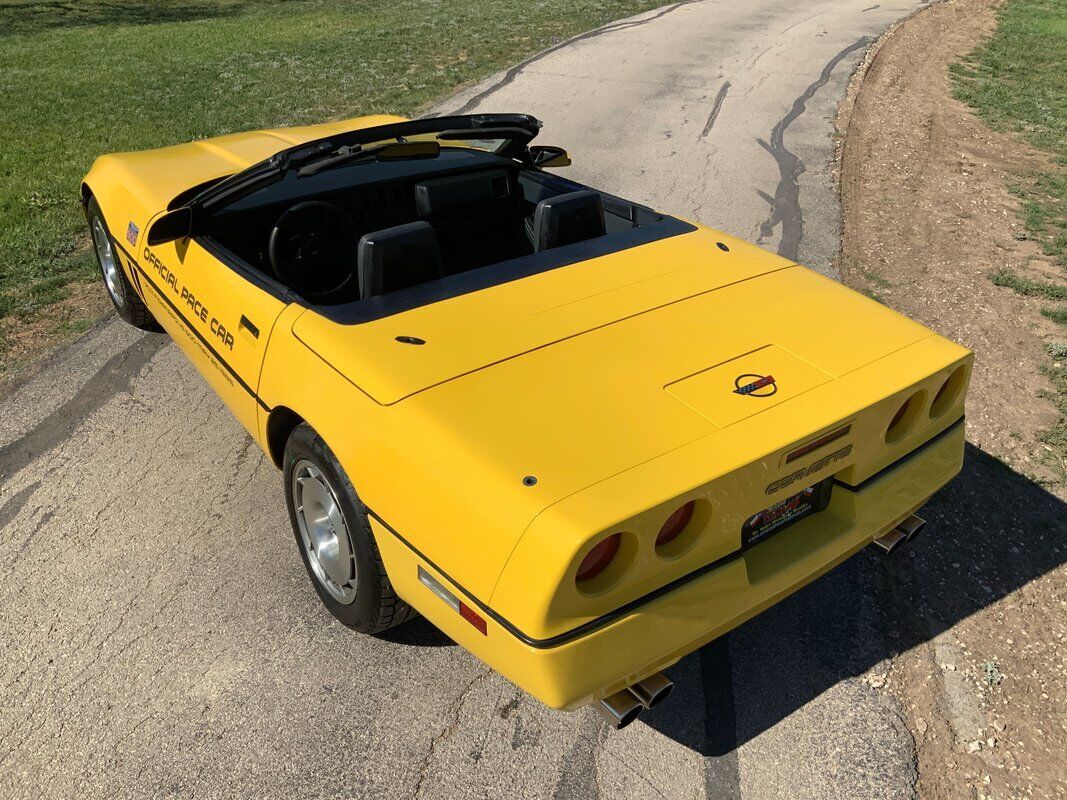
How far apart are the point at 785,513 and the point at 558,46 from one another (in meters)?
12.5

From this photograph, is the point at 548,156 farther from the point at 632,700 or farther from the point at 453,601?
the point at 632,700

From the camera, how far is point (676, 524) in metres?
2.28

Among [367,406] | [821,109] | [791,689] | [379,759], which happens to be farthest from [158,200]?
[821,109]

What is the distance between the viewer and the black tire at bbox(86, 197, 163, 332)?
4797 mm

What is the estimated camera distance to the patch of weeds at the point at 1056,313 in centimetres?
529

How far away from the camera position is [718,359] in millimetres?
2674

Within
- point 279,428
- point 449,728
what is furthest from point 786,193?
point 449,728

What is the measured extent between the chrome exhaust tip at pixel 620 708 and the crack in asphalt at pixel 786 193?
4.55 metres

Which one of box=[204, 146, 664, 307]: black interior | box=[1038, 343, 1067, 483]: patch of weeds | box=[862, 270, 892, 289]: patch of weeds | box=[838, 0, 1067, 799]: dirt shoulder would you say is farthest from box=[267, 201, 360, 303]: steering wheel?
box=[862, 270, 892, 289]: patch of weeds

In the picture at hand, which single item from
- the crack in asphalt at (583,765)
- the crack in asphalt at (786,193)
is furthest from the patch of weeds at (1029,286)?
the crack in asphalt at (583,765)

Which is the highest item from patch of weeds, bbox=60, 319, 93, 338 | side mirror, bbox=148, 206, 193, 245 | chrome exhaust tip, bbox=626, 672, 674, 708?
side mirror, bbox=148, 206, 193, 245

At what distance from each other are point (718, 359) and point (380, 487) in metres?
1.15

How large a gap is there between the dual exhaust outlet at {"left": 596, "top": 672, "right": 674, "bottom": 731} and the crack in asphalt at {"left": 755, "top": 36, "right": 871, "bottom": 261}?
4.51 meters

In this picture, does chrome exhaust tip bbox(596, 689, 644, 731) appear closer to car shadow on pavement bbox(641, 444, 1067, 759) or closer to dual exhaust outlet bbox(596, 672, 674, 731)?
dual exhaust outlet bbox(596, 672, 674, 731)
